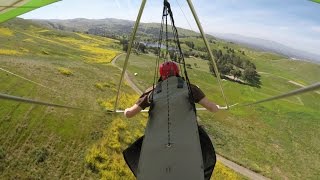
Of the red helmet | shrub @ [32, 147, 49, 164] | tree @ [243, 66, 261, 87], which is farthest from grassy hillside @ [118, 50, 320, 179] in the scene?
the red helmet

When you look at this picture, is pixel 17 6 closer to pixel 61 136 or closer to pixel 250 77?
pixel 61 136

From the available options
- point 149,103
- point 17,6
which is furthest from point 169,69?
point 17,6

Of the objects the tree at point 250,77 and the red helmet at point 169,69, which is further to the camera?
the tree at point 250,77

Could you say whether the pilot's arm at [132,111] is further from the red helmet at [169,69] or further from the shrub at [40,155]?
the shrub at [40,155]

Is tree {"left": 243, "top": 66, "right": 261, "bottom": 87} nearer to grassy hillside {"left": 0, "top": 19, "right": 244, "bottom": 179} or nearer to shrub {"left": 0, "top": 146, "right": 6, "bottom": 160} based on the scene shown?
grassy hillside {"left": 0, "top": 19, "right": 244, "bottom": 179}

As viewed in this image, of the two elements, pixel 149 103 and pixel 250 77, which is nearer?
pixel 149 103

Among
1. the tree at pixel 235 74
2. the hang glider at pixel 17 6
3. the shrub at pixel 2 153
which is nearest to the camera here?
the hang glider at pixel 17 6

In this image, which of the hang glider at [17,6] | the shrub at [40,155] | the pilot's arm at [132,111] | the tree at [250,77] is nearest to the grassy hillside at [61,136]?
the shrub at [40,155]

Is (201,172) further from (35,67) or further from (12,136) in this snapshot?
(35,67)

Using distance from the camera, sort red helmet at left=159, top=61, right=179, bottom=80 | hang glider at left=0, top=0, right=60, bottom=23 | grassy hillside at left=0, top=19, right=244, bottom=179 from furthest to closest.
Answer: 1. grassy hillside at left=0, top=19, right=244, bottom=179
2. hang glider at left=0, top=0, right=60, bottom=23
3. red helmet at left=159, top=61, right=179, bottom=80
